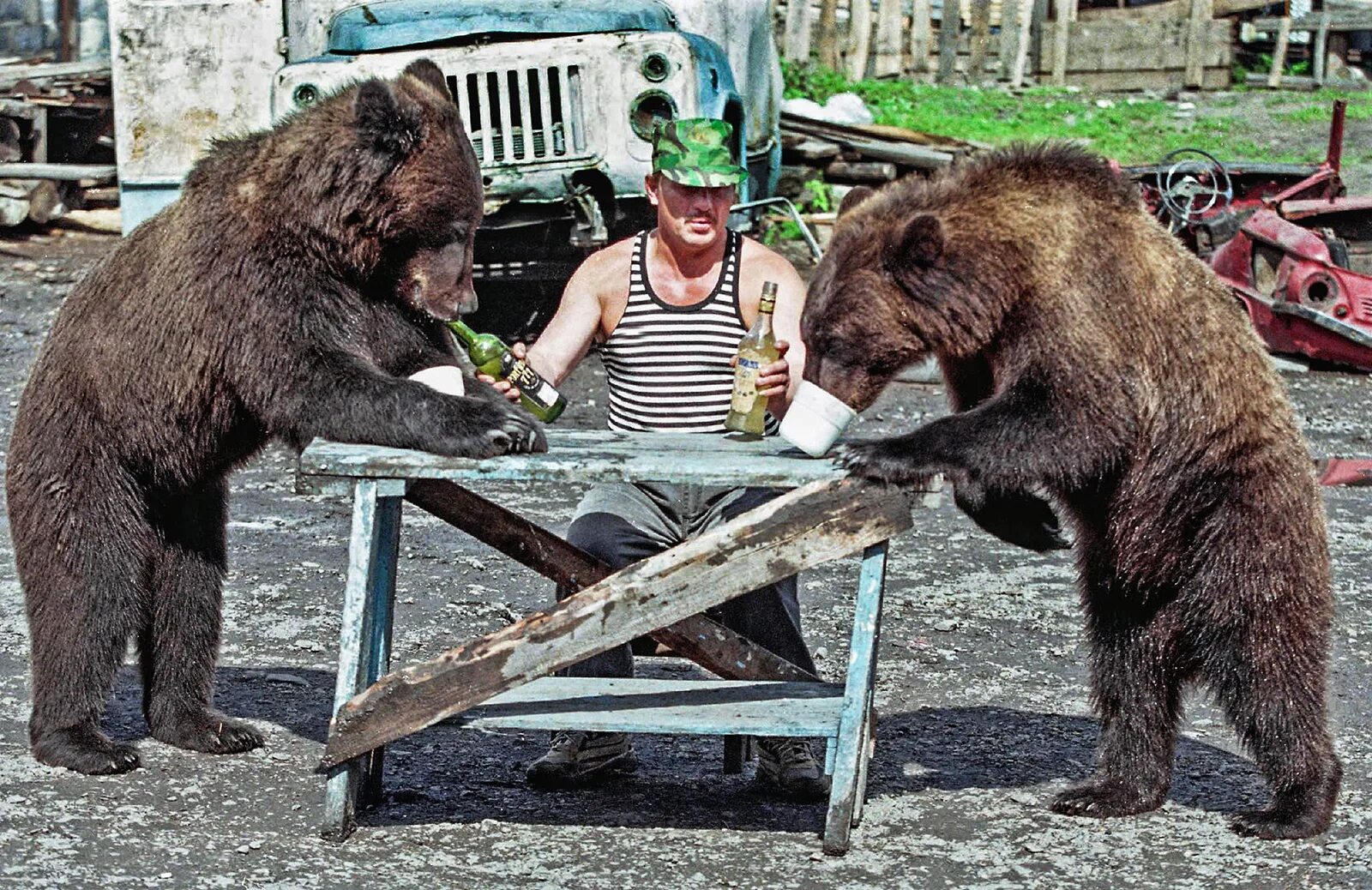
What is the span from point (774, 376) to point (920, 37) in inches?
655

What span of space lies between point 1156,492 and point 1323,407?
20.2 ft

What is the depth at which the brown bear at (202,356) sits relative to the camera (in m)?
4.81

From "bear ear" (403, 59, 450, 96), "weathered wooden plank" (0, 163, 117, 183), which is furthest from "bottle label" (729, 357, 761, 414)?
"weathered wooden plank" (0, 163, 117, 183)

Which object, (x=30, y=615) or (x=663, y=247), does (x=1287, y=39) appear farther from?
(x=30, y=615)

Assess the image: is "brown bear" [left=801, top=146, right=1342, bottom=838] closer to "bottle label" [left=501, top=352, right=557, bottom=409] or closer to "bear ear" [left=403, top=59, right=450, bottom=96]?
"bottle label" [left=501, top=352, right=557, bottom=409]

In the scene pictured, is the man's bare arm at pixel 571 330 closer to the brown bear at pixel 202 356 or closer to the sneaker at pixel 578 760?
the brown bear at pixel 202 356

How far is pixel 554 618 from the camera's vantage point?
4.34 metres

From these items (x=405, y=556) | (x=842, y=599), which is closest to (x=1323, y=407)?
(x=842, y=599)

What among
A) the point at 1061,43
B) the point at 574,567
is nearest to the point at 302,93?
the point at 574,567

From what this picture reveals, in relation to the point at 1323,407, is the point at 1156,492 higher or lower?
higher

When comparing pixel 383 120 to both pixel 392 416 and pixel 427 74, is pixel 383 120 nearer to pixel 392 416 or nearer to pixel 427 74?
pixel 427 74

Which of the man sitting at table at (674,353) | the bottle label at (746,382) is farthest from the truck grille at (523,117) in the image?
the bottle label at (746,382)

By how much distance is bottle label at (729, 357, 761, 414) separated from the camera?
4.89 metres

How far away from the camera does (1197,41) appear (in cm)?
2122
